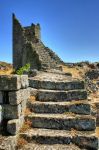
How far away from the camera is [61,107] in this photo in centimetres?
937

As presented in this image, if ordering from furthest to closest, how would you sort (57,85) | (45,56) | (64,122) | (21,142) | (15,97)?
(45,56) → (57,85) → (64,122) → (15,97) → (21,142)

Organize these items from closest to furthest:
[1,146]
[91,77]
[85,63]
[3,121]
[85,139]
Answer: [1,146] < [85,139] < [3,121] < [91,77] < [85,63]

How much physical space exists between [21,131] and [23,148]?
0.71 metres

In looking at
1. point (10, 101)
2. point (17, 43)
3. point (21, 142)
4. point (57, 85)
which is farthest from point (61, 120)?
point (17, 43)

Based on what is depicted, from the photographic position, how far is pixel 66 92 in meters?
10.1

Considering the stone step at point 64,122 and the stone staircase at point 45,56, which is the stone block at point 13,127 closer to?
the stone step at point 64,122

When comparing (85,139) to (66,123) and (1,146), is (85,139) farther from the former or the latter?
(1,146)

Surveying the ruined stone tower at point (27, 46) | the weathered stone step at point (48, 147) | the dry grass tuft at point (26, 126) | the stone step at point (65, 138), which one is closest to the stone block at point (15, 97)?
the dry grass tuft at point (26, 126)

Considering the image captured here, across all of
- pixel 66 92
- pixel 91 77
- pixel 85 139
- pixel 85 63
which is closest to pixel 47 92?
pixel 66 92

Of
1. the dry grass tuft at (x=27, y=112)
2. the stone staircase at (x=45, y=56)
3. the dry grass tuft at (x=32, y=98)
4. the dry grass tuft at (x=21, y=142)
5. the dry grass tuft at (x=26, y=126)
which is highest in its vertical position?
the stone staircase at (x=45, y=56)

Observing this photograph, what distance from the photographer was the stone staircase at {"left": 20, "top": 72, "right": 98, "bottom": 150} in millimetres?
8047

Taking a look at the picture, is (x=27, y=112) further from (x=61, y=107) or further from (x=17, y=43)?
(x=17, y=43)

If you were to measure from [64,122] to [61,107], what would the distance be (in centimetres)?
77

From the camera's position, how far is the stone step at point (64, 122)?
8586 mm
